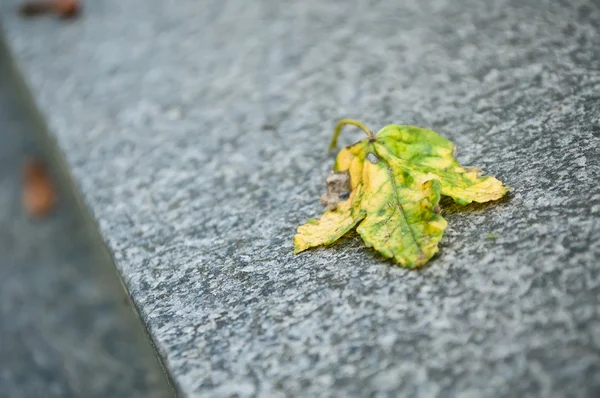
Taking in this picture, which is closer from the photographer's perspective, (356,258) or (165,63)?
(356,258)

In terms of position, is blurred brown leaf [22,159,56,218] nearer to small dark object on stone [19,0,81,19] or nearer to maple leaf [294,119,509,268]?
small dark object on stone [19,0,81,19]

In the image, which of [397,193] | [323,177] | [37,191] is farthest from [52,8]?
[397,193]

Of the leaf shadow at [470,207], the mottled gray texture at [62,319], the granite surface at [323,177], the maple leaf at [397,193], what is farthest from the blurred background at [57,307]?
the leaf shadow at [470,207]

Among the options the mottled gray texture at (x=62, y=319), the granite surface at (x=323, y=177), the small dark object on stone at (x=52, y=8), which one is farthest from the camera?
the small dark object on stone at (x=52, y=8)

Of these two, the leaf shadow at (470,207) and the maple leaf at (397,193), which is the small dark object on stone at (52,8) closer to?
the maple leaf at (397,193)

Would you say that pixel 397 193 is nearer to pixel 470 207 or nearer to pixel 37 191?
pixel 470 207

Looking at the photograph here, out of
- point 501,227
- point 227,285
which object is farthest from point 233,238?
point 501,227

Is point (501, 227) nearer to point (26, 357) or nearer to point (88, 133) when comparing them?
point (88, 133)
